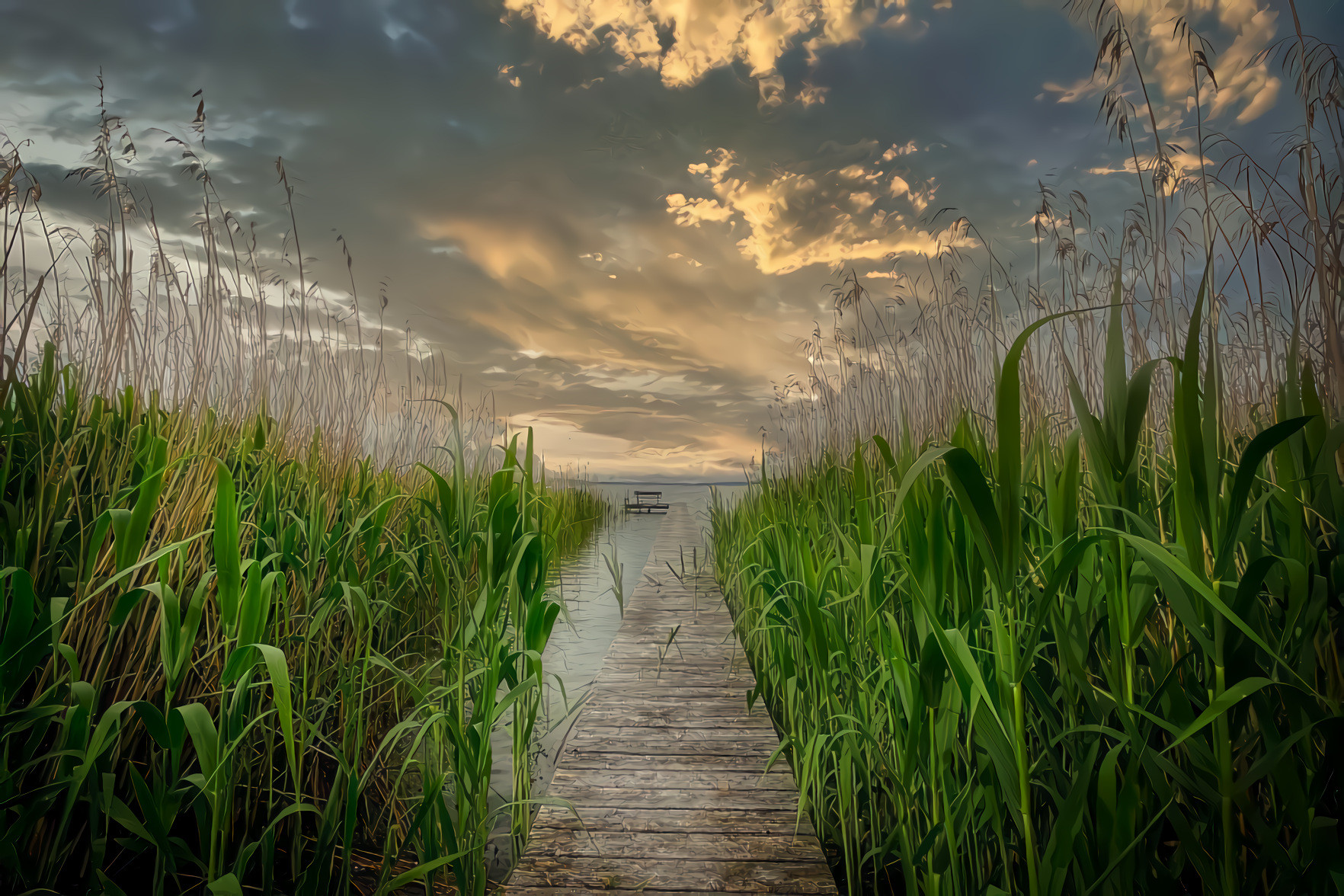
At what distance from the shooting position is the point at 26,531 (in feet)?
3.96

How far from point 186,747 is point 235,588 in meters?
0.91

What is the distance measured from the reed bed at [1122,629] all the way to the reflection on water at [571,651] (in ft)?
2.81

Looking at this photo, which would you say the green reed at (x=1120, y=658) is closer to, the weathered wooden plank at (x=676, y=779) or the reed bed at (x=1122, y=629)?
the reed bed at (x=1122, y=629)

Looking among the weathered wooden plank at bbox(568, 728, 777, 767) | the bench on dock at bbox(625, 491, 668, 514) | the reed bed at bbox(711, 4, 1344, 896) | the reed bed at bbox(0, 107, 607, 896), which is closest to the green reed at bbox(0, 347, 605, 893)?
the reed bed at bbox(0, 107, 607, 896)

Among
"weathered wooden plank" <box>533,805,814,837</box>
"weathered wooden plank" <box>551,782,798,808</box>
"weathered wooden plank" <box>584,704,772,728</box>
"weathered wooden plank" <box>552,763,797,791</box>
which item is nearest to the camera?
"weathered wooden plank" <box>533,805,814,837</box>

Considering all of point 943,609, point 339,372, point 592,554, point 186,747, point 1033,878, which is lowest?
point 592,554

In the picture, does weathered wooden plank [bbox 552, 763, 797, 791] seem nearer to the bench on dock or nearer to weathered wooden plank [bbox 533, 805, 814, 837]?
weathered wooden plank [bbox 533, 805, 814, 837]

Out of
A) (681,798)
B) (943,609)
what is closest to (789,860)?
(681,798)

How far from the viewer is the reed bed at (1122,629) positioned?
76 centimetres

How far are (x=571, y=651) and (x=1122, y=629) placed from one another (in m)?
3.51

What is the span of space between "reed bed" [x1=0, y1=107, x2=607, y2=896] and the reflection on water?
33cm

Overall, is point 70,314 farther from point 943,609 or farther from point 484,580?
point 943,609

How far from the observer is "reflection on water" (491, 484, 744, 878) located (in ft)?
7.02

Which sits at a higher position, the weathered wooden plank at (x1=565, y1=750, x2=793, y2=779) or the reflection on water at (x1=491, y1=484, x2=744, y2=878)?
the weathered wooden plank at (x1=565, y1=750, x2=793, y2=779)
